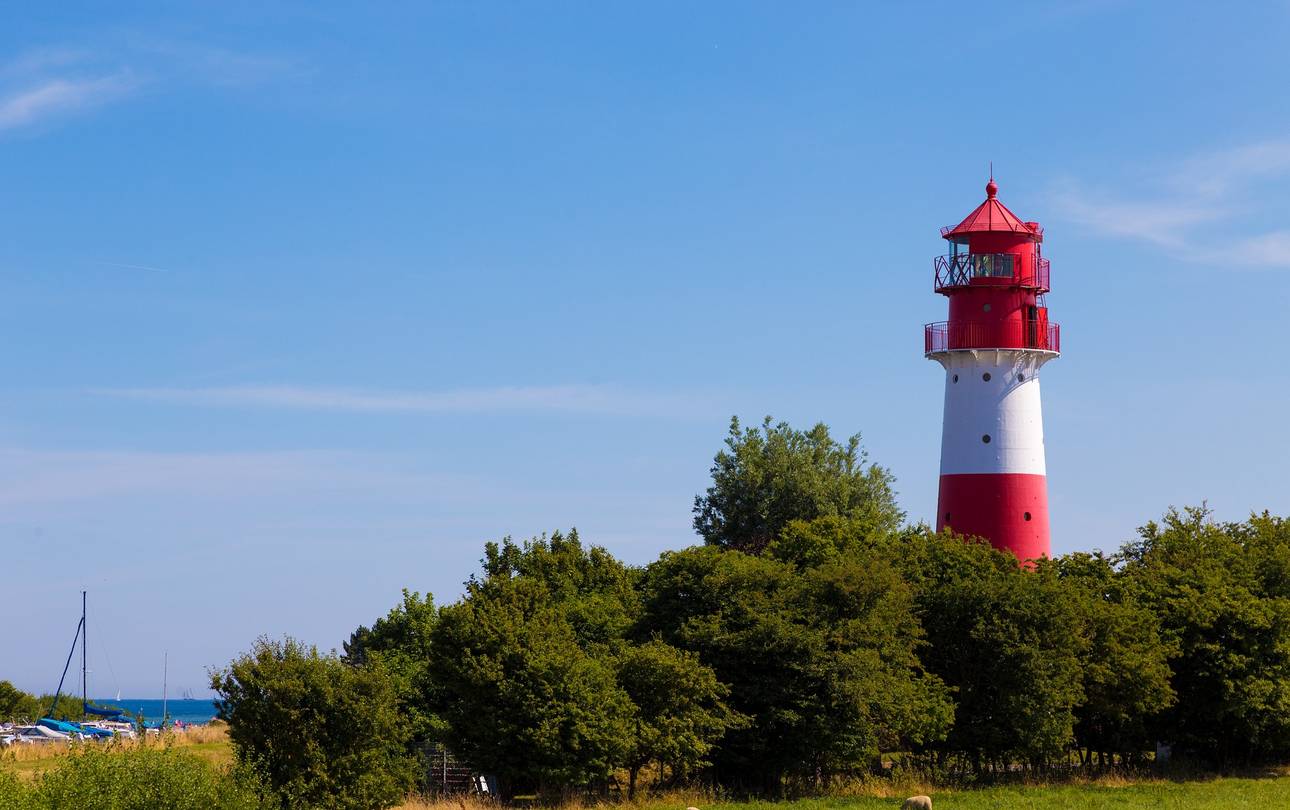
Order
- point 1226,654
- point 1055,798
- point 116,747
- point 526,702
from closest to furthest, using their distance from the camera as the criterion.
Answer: point 116,747
point 526,702
point 1055,798
point 1226,654

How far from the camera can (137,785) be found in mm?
32312

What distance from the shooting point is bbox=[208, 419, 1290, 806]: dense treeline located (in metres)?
39.9

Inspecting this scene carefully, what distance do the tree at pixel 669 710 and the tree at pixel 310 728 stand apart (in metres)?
6.95

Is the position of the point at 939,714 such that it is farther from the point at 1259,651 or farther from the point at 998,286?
the point at 998,286

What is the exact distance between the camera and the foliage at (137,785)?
3138 centimetres

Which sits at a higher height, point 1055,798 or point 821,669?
point 821,669

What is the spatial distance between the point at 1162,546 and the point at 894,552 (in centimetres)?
1308

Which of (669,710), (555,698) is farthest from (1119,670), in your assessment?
(555,698)

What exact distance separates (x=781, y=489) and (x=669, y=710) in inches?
1091

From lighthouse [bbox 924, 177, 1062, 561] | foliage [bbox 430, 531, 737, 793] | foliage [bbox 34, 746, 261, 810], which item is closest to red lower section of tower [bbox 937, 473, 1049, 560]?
lighthouse [bbox 924, 177, 1062, 561]

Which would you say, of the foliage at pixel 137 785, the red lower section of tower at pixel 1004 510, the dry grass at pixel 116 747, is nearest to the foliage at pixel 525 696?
the dry grass at pixel 116 747

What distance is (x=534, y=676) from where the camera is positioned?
1581 inches

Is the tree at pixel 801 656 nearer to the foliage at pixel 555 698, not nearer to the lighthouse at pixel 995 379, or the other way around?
the foliage at pixel 555 698

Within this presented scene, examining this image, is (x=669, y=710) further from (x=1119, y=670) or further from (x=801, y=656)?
(x=1119, y=670)
